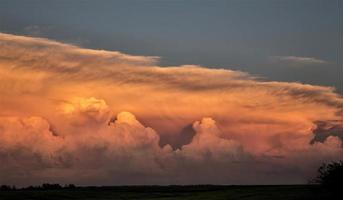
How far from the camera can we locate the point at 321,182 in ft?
248

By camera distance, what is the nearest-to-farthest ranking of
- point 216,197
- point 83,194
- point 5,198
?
1. point 216,197
2. point 5,198
3. point 83,194

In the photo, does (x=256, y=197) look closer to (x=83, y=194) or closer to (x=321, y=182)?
(x=321, y=182)

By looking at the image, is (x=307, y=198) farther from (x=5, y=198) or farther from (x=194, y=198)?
(x=5, y=198)

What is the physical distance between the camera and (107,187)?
134m

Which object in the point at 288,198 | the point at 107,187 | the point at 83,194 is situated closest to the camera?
the point at 288,198

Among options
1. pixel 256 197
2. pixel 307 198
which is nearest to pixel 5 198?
pixel 256 197

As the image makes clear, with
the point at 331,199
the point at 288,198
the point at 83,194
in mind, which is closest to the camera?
the point at 331,199

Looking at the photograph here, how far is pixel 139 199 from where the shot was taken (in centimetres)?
9150

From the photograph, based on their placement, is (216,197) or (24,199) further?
(24,199)

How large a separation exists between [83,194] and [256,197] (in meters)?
35.3

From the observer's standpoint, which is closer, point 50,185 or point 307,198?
point 307,198

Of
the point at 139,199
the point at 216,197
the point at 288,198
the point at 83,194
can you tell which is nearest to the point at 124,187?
the point at 83,194

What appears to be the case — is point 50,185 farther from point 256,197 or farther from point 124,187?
point 256,197

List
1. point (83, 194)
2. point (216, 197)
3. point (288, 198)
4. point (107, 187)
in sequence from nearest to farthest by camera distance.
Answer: point (288, 198)
point (216, 197)
point (83, 194)
point (107, 187)
